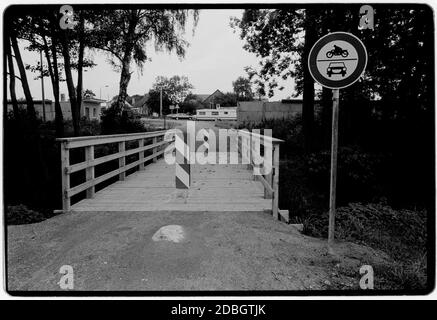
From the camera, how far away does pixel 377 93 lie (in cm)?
995

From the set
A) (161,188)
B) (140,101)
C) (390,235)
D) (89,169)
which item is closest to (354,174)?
(390,235)

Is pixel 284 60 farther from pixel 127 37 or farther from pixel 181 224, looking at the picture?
pixel 181 224

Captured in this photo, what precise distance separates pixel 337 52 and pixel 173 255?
2.73m

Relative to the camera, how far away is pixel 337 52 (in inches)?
142

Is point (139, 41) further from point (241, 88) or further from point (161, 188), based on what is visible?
point (241, 88)

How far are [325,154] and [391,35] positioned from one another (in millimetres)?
3325

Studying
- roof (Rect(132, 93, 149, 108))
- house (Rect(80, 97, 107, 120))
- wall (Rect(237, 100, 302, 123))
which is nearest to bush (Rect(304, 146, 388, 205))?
wall (Rect(237, 100, 302, 123))

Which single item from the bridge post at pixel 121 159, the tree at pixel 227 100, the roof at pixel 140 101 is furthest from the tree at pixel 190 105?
the bridge post at pixel 121 159

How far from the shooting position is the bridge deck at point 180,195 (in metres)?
5.54

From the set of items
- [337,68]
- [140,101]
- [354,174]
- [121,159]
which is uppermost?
[140,101]

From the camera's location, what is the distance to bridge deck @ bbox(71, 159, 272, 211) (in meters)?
5.54

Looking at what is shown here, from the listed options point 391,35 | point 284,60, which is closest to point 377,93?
point 391,35

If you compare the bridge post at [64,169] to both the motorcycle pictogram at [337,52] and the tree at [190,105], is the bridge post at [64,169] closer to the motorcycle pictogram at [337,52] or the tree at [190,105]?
the motorcycle pictogram at [337,52]
